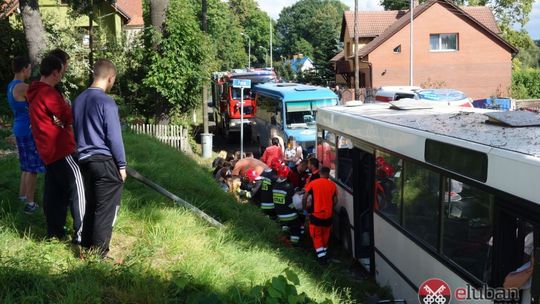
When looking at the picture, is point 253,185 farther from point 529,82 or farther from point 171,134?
point 529,82

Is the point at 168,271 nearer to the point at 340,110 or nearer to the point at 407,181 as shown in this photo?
the point at 407,181

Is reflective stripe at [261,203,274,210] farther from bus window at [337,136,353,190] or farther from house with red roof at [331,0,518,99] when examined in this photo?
house with red roof at [331,0,518,99]

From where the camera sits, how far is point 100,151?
477cm

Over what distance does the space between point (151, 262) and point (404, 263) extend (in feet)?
9.25

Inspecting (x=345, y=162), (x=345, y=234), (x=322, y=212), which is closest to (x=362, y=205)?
(x=322, y=212)

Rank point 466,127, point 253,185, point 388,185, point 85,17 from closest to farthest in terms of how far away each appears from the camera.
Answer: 1. point 466,127
2. point 388,185
3. point 253,185
4. point 85,17

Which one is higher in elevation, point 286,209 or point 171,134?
point 171,134

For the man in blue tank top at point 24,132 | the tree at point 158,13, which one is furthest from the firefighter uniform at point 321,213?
the tree at point 158,13

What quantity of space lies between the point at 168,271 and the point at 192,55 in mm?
15392

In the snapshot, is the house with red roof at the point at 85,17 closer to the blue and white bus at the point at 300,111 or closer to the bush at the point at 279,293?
the blue and white bus at the point at 300,111

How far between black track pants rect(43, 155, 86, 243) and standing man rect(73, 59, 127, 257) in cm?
27

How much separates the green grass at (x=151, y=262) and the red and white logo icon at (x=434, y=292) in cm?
96

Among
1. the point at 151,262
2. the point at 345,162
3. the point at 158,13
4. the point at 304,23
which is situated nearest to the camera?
the point at 151,262

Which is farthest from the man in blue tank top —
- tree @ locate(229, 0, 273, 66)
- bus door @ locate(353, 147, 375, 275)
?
tree @ locate(229, 0, 273, 66)
